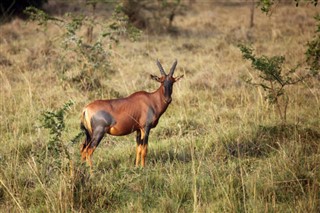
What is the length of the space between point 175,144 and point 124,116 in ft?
5.09

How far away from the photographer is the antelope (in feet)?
15.6

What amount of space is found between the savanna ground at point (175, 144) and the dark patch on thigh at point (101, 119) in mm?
396

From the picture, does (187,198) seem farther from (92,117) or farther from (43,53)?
(43,53)

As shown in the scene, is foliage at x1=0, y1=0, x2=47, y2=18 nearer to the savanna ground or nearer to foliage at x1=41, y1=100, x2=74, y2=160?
the savanna ground

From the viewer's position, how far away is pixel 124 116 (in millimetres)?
4867

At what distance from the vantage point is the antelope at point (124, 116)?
15.6 feet

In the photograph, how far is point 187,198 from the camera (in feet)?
14.5

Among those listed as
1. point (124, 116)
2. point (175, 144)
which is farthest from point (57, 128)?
point (175, 144)

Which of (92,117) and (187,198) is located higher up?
(92,117)

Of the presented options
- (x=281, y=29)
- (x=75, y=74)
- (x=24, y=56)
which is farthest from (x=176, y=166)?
(x=281, y=29)

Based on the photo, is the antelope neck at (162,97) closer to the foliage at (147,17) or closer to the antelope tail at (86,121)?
the antelope tail at (86,121)

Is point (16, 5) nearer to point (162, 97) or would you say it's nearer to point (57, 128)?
point (162, 97)

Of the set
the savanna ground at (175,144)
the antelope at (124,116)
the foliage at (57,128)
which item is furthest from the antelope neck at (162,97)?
the foliage at (57,128)

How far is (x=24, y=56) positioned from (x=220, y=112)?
667cm
